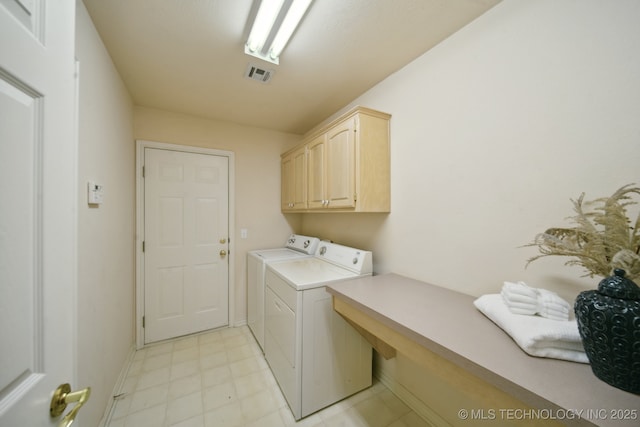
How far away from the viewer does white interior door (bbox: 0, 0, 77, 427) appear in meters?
0.41

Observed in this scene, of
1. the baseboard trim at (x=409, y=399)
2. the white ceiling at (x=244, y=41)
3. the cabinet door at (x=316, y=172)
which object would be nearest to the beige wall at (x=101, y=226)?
the white ceiling at (x=244, y=41)

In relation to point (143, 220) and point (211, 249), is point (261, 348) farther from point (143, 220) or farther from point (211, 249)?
point (143, 220)

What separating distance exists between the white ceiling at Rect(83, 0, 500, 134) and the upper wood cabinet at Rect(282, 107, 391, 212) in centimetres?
39

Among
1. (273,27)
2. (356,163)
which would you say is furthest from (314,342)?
(273,27)

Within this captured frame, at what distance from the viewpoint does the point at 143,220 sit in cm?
228

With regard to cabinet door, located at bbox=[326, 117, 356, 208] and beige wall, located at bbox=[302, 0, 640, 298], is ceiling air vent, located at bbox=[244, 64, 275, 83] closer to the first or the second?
A: cabinet door, located at bbox=[326, 117, 356, 208]

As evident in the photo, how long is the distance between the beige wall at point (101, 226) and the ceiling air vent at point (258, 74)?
876mm

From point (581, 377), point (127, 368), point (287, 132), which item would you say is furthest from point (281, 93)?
point (127, 368)

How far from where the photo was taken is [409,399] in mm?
1579

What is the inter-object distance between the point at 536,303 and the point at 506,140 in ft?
2.60

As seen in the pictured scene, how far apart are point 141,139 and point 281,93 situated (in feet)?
5.04

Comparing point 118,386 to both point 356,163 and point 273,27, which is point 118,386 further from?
point 273,27

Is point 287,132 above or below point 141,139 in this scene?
above

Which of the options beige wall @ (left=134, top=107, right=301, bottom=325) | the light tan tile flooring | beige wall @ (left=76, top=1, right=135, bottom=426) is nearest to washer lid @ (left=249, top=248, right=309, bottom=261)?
beige wall @ (left=134, top=107, right=301, bottom=325)
